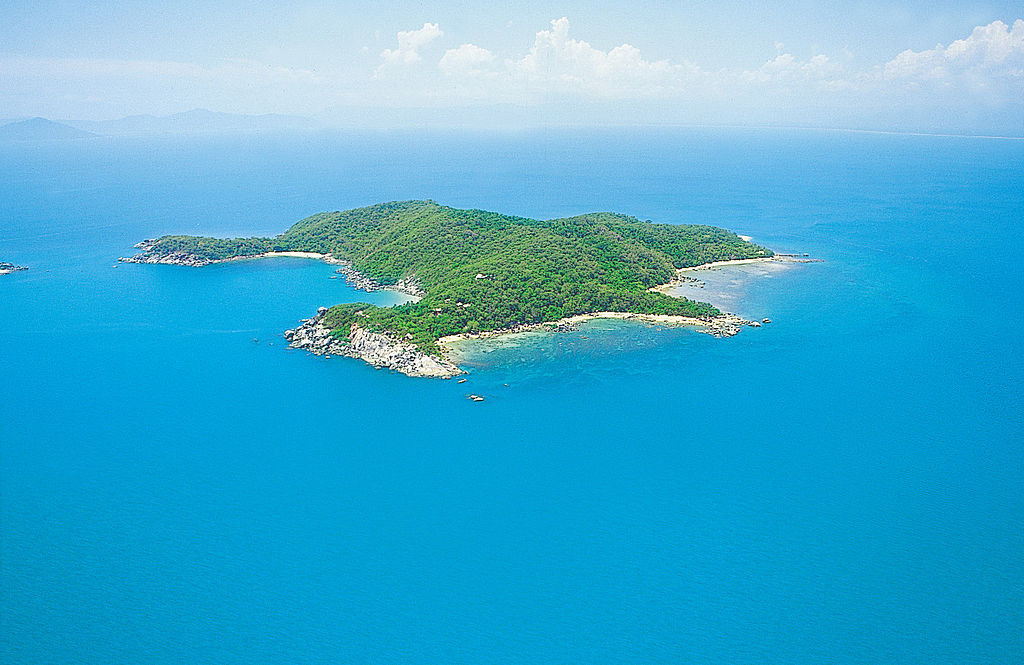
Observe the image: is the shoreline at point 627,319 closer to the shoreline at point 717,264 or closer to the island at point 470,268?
the island at point 470,268

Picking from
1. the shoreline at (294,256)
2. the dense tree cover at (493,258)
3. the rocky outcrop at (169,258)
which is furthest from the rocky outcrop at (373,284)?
the rocky outcrop at (169,258)

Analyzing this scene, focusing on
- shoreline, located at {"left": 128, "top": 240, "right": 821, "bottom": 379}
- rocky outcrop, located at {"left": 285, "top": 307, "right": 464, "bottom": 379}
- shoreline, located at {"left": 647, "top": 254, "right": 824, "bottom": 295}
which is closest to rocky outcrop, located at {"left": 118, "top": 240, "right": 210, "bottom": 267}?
shoreline, located at {"left": 128, "top": 240, "right": 821, "bottom": 379}

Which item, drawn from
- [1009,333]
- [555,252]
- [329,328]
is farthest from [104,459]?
[1009,333]

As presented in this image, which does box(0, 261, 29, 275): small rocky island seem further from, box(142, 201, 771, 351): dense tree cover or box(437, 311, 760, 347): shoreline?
box(437, 311, 760, 347): shoreline

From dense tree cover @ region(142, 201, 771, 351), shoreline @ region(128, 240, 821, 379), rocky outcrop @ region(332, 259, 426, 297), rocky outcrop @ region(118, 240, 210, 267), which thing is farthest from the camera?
rocky outcrop @ region(118, 240, 210, 267)

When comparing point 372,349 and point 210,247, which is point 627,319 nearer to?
point 372,349

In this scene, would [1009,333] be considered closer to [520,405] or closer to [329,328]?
[520,405]

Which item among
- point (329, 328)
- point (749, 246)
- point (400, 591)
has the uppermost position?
point (749, 246)
